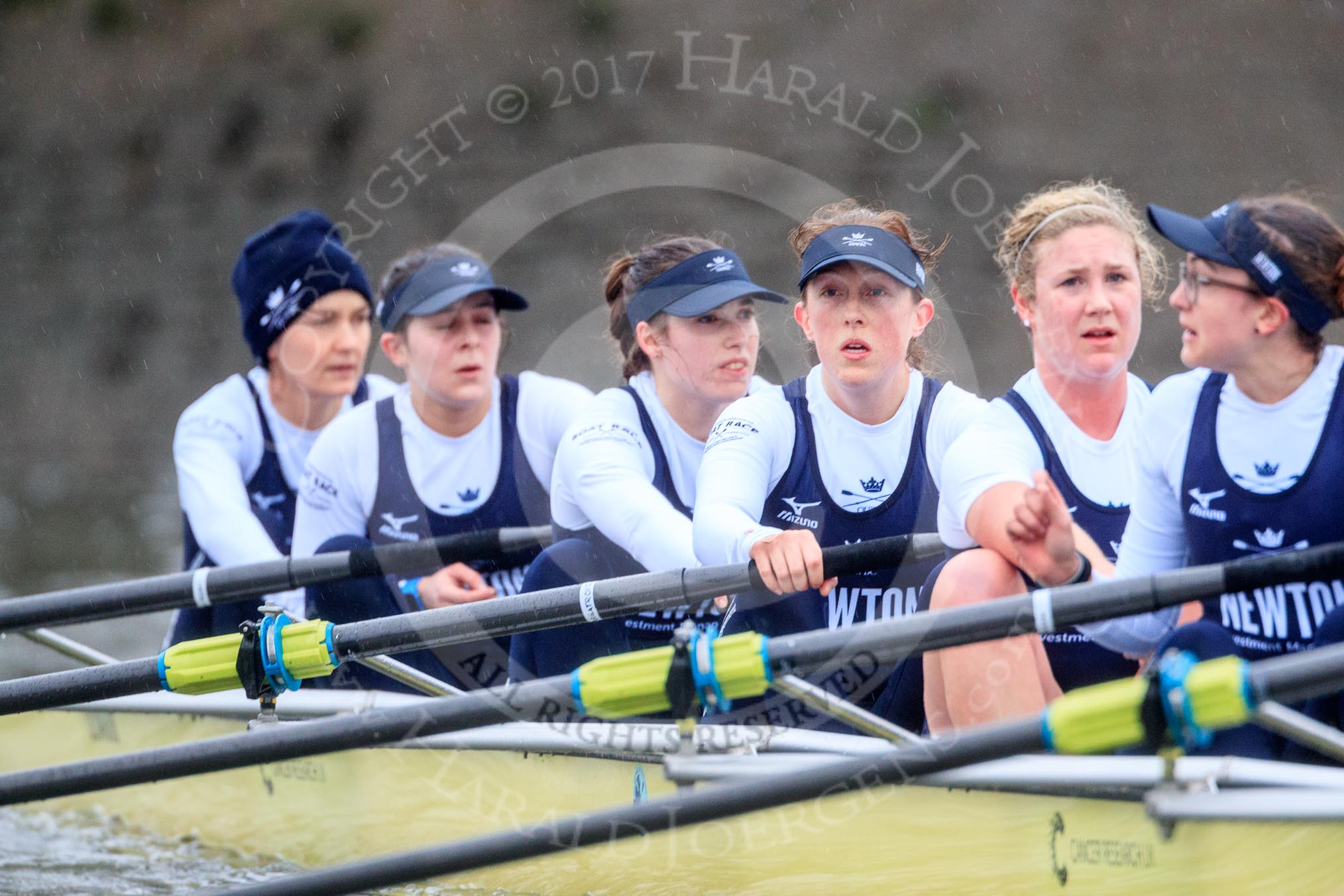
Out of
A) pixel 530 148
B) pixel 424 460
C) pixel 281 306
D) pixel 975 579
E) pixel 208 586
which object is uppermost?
pixel 530 148

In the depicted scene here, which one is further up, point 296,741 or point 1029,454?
point 1029,454

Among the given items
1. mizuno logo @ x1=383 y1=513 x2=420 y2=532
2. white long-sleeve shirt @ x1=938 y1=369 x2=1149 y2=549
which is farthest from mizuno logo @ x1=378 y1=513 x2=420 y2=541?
white long-sleeve shirt @ x1=938 y1=369 x2=1149 y2=549

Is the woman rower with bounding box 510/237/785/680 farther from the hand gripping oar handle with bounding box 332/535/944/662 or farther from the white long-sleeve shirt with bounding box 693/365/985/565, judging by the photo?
the hand gripping oar handle with bounding box 332/535/944/662

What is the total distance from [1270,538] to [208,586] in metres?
2.23

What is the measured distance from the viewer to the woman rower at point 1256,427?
2.23 metres

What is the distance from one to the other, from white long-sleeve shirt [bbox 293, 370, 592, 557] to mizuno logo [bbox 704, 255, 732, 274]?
687mm

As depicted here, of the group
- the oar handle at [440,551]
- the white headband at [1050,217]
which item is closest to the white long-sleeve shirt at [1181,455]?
the white headband at [1050,217]

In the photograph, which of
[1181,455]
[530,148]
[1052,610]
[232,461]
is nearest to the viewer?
[1052,610]

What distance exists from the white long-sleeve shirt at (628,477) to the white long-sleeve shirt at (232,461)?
35.8 inches

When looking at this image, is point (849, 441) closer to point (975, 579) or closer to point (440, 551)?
point (975, 579)

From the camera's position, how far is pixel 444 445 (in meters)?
3.63

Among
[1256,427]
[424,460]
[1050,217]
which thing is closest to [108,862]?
[424,460]

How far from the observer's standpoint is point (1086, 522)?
2.73 metres

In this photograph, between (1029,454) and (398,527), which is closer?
(1029,454)
